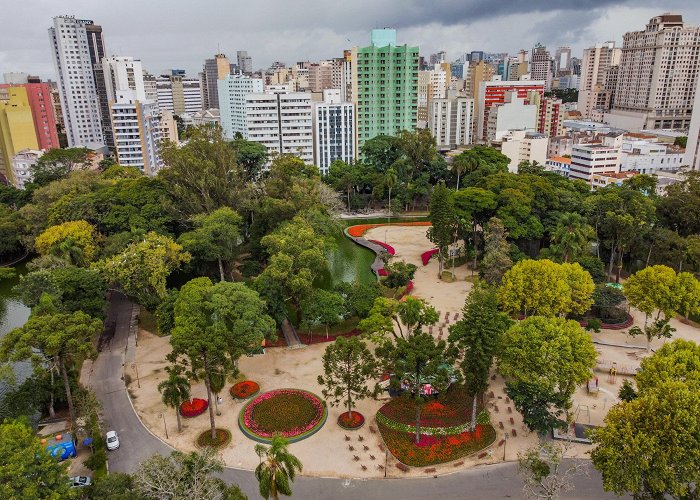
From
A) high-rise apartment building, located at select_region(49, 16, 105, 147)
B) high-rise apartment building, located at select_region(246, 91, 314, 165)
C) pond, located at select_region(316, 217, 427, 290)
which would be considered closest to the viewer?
pond, located at select_region(316, 217, 427, 290)

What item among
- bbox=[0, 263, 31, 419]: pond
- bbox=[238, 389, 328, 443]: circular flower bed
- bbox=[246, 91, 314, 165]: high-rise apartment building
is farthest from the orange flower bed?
bbox=[0, 263, 31, 419]: pond

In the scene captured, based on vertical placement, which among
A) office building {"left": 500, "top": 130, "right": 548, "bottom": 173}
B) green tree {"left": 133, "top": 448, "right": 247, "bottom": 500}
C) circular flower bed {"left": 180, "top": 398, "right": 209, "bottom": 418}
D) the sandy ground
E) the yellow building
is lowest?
the sandy ground

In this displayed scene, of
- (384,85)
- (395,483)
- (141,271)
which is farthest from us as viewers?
(384,85)

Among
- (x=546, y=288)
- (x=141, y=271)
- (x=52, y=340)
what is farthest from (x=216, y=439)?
(x=546, y=288)

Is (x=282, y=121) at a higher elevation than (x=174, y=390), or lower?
higher

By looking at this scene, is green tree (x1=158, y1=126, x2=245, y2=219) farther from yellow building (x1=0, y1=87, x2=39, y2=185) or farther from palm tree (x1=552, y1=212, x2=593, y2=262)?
yellow building (x1=0, y1=87, x2=39, y2=185)

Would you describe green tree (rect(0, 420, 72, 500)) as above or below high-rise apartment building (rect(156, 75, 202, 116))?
below

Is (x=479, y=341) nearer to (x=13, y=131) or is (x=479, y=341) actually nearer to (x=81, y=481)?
(x=81, y=481)
